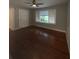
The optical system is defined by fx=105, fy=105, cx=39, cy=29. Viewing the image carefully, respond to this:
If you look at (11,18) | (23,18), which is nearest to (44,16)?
(23,18)

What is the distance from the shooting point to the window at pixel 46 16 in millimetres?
1049

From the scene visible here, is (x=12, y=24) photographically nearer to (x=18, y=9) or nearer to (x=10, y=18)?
(x=10, y=18)

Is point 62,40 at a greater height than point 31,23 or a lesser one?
lesser

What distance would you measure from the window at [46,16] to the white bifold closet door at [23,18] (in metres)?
0.11

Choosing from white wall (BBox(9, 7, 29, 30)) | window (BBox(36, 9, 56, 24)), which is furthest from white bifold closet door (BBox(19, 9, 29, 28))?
window (BBox(36, 9, 56, 24))

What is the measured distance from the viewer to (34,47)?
1.04 metres

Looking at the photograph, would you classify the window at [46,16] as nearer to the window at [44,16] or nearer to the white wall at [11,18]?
the window at [44,16]

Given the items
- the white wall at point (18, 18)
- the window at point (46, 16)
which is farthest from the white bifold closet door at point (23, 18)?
the window at point (46, 16)

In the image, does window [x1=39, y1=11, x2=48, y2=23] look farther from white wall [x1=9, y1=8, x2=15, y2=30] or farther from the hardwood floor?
white wall [x1=9, y1=8, x2=15, y2=30]

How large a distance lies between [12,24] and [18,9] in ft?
0.53

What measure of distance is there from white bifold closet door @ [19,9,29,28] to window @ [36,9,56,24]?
0.36 ft

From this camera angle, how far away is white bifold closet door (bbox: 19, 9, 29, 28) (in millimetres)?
1050
